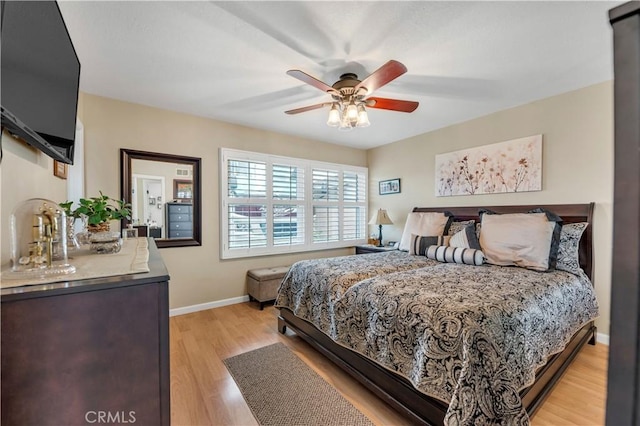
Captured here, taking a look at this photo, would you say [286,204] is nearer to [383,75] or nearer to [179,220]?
[179,220]

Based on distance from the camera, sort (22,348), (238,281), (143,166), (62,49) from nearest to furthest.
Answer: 1. (22,348)
2. (62,49)
3. (143,166)
4. (238,281)

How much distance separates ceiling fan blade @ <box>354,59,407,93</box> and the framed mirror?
2.26 m

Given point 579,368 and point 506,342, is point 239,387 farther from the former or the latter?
point 579,368

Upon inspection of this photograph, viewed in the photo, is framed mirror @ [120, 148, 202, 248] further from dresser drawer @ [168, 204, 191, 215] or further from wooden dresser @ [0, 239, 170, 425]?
wooden dresser @ [0, 239, 170, 425]

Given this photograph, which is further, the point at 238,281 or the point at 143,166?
the point at 238,281

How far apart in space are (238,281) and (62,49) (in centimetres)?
289

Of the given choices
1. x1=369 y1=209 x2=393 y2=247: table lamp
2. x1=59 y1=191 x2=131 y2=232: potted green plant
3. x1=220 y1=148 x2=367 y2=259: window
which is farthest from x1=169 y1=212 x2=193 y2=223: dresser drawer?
x1=369 y1=209 x2=393 y2=247: table lamp

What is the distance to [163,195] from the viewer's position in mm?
3164

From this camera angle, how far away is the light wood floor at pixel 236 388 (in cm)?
169

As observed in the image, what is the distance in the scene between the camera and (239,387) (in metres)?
1.96

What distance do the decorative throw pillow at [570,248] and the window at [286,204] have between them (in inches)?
112

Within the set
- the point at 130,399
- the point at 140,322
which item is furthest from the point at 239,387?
the point at 140,322

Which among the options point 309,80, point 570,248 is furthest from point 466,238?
point 309,80

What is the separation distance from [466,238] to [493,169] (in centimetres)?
101
